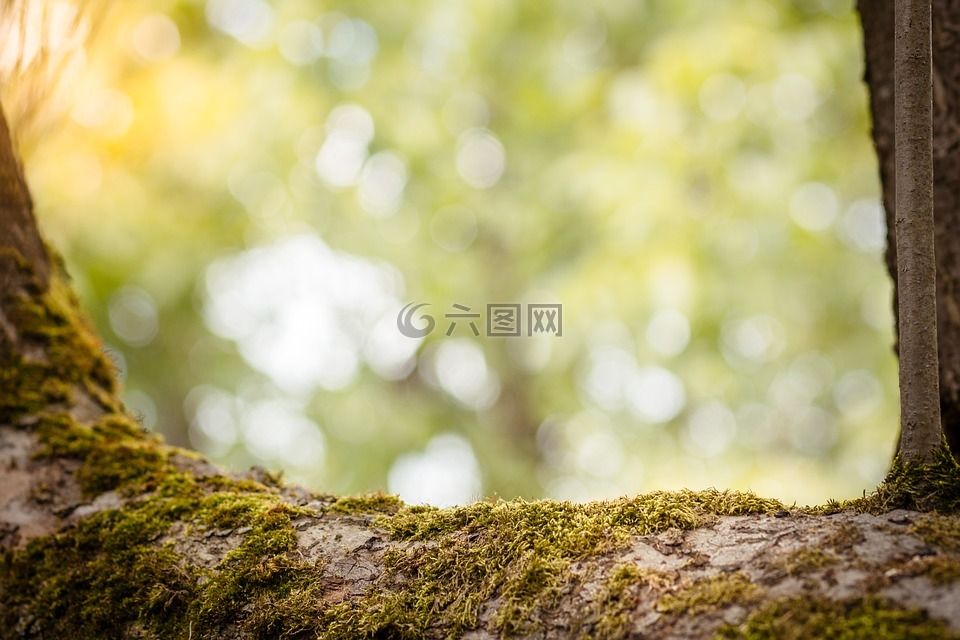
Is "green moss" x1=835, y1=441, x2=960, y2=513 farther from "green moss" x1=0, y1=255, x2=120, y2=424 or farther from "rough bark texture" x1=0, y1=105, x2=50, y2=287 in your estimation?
"rough bark texture" x1=0, y1=105, x2=50, y2=287

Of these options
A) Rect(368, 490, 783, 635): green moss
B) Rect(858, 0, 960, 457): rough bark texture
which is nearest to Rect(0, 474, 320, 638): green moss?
Rect(368, 490, 783, 635): green moss

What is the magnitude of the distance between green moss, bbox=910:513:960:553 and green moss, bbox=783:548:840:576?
0.12 m

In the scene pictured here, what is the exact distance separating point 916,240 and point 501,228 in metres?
4.65

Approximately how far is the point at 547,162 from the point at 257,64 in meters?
2.20

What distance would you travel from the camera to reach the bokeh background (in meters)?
4.23

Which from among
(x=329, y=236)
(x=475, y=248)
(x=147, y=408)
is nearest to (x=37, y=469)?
(x=329, y=236)

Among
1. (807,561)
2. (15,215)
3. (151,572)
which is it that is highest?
(15,215)

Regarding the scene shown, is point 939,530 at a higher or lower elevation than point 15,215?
lower

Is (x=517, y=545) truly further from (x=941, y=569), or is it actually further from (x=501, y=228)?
(x=501, y=228)

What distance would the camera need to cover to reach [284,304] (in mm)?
6066

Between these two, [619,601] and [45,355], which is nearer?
[619,601]

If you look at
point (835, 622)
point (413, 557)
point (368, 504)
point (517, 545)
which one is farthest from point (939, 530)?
point (368, 504)

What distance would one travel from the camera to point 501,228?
5.68 metres

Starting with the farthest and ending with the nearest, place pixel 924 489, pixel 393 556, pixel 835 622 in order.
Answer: pixel 393 556
pixel 924 489
pixel 835 622
